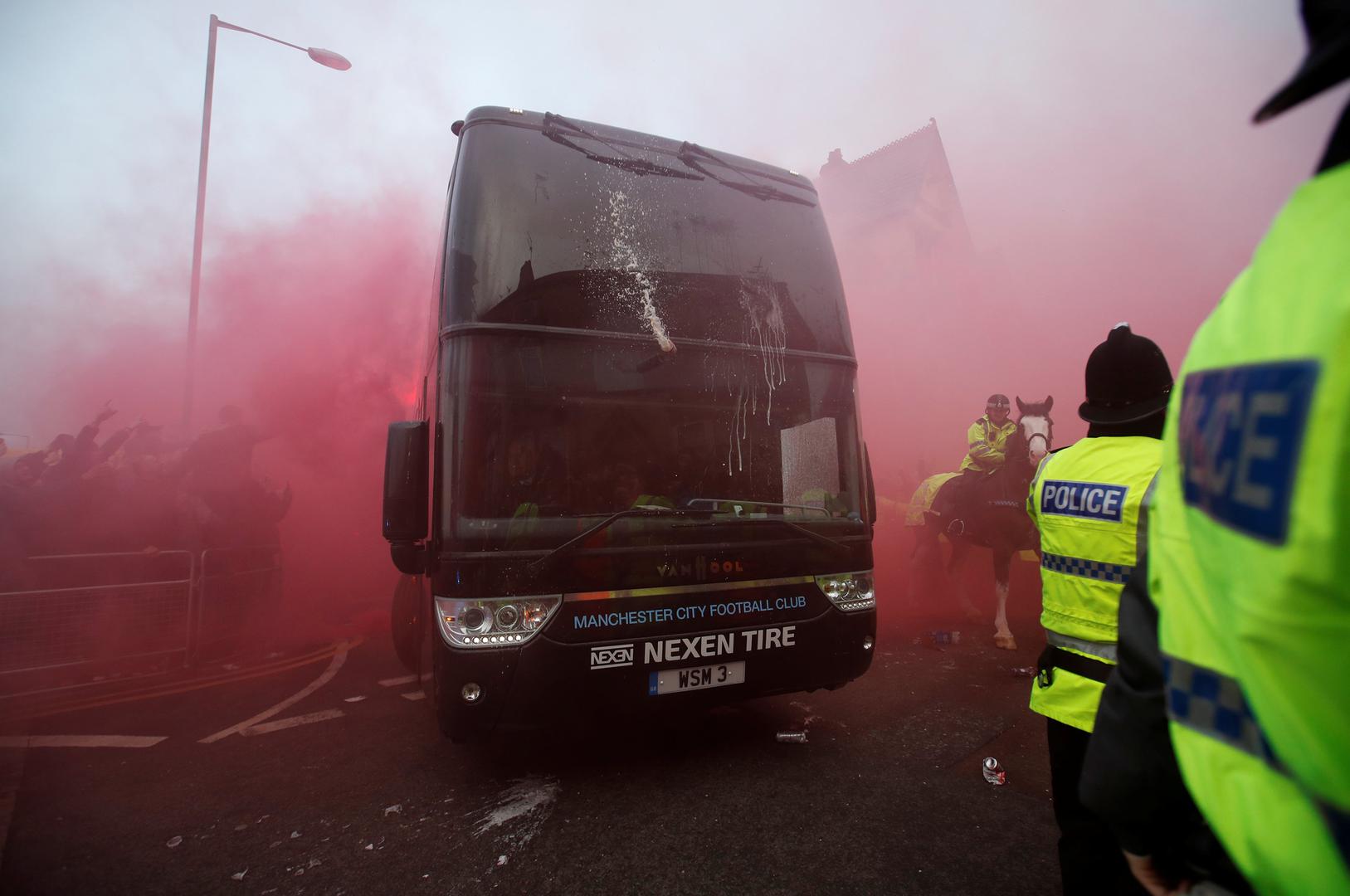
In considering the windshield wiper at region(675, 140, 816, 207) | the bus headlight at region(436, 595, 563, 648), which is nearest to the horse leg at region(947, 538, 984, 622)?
the windshield wiper at region(675, 140, 816, 207)

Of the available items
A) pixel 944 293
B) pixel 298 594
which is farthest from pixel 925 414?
pixel 298 594

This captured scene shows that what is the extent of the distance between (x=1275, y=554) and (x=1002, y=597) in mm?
6805

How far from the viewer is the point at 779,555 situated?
3.56m

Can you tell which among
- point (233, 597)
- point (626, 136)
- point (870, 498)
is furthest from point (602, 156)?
point (233, 597)

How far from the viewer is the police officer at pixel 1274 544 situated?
548 millimetres

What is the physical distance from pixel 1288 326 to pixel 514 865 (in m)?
3.19

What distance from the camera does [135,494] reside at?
22.6ft

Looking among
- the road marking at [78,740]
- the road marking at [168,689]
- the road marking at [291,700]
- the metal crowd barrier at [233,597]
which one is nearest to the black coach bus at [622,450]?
the road marking at [291,700]

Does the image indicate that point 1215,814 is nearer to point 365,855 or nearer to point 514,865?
point 514,865

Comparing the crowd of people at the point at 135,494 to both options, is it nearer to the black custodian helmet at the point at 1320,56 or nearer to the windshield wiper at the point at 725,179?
the windshield wiper at the point at 725,179

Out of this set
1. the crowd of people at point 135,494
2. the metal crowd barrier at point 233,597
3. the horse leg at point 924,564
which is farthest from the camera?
the horse leg at point 924,564

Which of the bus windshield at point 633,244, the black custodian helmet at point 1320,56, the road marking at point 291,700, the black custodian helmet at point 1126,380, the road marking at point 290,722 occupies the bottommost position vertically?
the road marking at point 291,700

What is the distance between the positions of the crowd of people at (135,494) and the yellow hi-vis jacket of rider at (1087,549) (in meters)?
7.52

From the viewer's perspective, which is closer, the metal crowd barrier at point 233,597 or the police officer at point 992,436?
the metal crowd barrier at point 233,597
